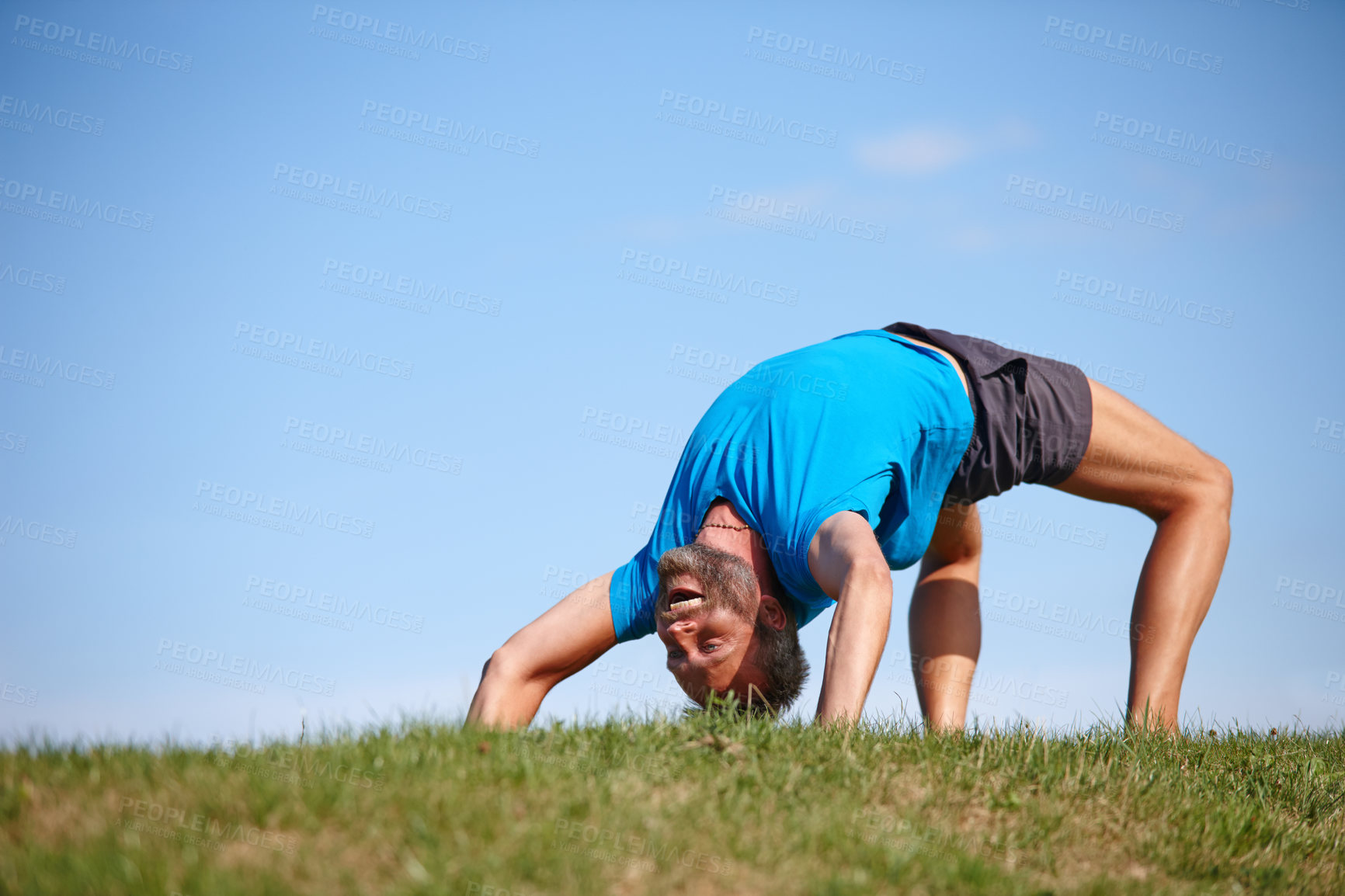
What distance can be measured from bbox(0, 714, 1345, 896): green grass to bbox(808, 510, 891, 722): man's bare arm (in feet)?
0.50

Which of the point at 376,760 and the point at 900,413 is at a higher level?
the point at 900,413

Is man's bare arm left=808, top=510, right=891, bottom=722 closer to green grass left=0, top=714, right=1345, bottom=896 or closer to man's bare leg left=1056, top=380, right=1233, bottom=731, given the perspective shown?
green grass left=0, top=714, right=1345, bottom=896

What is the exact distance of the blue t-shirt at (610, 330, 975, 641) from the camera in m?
4.89

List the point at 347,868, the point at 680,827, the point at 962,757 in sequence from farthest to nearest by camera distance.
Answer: the point at 962,757
the point at 680,827
the point at 347,868

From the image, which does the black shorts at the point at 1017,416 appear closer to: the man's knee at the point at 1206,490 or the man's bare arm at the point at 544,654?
the man's knee at the point at 1206,490

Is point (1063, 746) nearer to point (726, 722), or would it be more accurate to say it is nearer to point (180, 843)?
point (726, 722)

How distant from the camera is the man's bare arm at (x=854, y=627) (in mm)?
4145

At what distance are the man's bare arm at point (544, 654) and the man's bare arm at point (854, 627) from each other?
1.39 m

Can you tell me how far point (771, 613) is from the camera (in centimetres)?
510

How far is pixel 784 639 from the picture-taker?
16.9ft

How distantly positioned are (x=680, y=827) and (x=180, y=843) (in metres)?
1.33

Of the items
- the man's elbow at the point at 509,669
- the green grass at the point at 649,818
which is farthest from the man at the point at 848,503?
the green grass at the point at 649,818

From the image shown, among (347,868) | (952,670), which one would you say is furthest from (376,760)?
(952,670)

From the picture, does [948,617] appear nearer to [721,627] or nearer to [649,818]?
[721,627]
